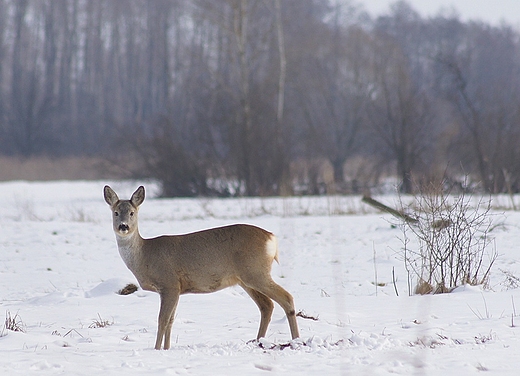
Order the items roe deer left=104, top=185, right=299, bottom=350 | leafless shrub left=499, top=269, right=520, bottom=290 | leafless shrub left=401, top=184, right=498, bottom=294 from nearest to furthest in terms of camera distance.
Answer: roe deer left=104, top=185, right=299, bottom=350
leafless shrub left=401, top=184, right=498, bottom=294
leafless shrub left=499, top=269, right=520, bottom=290

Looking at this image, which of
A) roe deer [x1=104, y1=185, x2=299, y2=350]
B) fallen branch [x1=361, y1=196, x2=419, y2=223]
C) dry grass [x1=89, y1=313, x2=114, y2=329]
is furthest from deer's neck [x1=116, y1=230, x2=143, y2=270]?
fallen branch [x1=361, y1=196, x2=419, y2=223]

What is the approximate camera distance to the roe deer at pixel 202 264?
6.58 m

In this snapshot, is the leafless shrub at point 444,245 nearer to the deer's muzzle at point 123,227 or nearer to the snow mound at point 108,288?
the snow mound at point 108,288

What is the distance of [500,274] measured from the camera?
34.6 ft

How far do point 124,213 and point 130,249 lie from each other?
0.32m

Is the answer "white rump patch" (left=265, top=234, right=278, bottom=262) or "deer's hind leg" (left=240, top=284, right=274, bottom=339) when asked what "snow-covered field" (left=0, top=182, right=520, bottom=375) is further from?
"white rump patch" (left=265, top=234, right=278, bottom=262)

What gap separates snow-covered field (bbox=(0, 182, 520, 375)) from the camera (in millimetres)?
5645

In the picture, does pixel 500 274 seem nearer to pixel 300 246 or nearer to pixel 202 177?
pixel 300 246

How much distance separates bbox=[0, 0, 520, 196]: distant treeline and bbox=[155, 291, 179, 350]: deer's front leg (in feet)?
8.14

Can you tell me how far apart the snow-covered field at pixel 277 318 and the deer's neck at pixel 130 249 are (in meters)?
0.67

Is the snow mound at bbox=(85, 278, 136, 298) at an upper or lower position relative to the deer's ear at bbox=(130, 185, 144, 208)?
lower

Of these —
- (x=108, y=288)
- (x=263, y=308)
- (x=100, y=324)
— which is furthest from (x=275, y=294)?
(x=108, y=288)

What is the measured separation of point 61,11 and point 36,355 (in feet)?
190

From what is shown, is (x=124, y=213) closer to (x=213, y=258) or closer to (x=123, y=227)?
(x=123, y=227)
